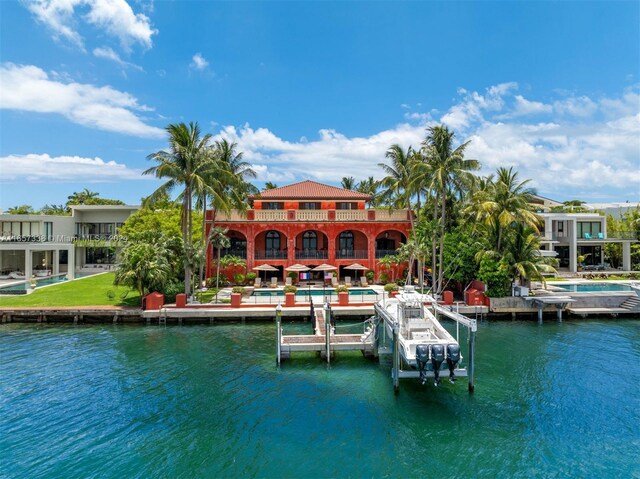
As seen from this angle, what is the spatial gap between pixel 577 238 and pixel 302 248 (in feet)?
118

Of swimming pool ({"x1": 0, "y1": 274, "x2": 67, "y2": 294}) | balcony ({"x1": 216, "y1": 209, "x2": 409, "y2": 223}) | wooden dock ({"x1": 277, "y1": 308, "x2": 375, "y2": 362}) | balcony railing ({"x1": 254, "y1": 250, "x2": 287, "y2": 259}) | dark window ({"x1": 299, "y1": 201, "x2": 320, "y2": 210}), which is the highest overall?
dark window ({"x1": 299, "y1": 201, "x2": 320, "y2": 210})

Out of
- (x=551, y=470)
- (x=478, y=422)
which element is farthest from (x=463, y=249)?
(x=551, y=470)

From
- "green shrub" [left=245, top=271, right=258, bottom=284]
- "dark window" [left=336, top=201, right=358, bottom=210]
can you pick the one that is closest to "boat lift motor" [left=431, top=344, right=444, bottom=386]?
"green shrub" [left=245, top=271, right=258, bottom=284]

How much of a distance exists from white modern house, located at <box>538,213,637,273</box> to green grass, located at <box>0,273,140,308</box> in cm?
4544

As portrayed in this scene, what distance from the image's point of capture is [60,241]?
48.4m

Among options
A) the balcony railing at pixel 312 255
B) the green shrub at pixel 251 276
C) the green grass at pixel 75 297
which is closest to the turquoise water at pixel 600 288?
the balcony railing at pixel 312 255

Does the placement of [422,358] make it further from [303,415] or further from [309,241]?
[309,241]

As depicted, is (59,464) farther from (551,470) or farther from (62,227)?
(62,227)

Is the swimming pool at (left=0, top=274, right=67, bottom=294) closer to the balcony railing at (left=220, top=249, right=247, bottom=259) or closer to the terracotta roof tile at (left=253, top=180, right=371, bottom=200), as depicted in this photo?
the balcony railing at (left=220, top=249, right=247, bottom=259)

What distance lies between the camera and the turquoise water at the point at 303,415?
11.9 metres

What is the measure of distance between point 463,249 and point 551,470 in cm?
2353

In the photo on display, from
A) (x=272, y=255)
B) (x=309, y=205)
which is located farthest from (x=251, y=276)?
(x=309, y=205)

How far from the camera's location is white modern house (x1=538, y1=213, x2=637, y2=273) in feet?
159

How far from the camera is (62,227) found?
5062 centimetres
